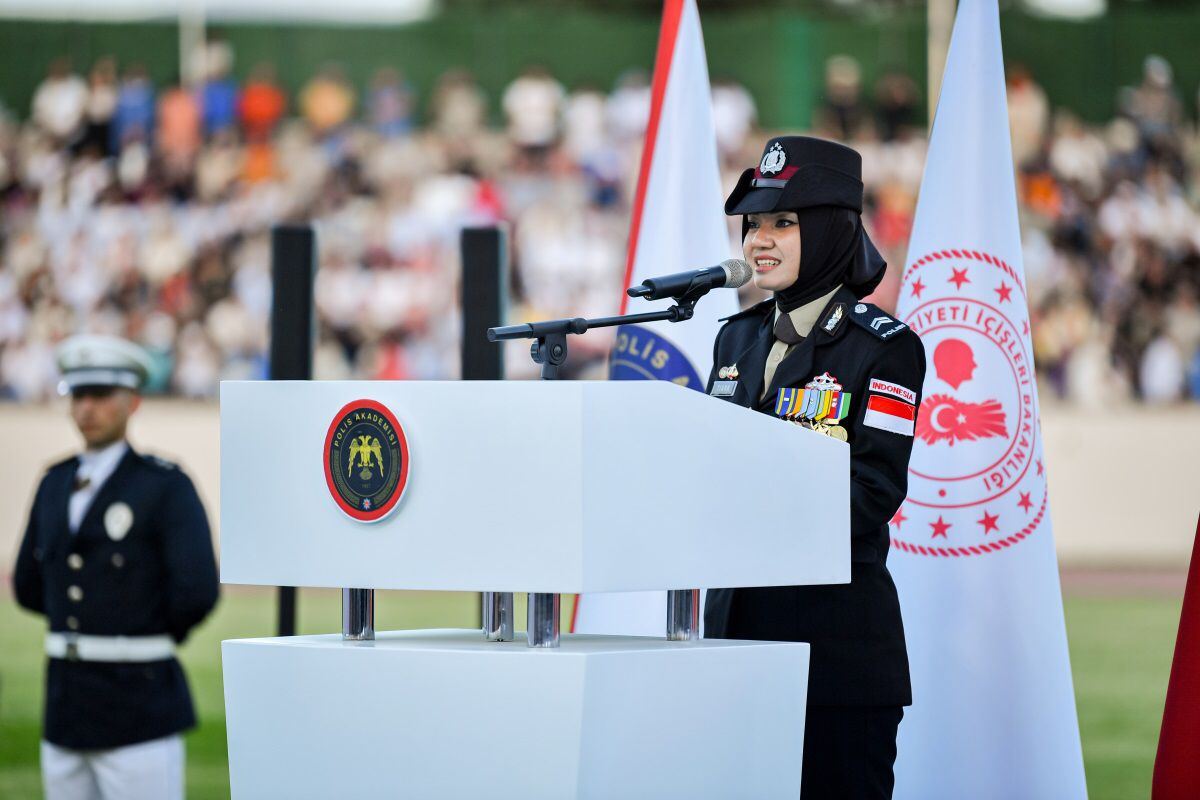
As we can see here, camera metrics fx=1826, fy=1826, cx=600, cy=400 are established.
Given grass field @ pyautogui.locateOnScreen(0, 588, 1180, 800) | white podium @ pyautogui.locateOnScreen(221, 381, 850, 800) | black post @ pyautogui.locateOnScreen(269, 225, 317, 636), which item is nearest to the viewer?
white podium @ pyautogui.locateOnScreen(221, 381, 850, 800)

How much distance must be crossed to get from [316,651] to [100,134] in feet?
47.5

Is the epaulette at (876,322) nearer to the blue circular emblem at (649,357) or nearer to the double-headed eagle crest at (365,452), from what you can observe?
the double-headed eagle crest at (365,452)

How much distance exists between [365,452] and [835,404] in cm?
95

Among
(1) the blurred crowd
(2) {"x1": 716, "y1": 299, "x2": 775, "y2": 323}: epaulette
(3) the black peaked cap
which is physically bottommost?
(2) {"x1": 716, "y1": 299, "x2": 775, "y2": 323}: epaulette

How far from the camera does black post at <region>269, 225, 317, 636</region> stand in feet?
16.4

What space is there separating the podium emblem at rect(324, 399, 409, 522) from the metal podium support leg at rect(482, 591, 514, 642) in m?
0.30

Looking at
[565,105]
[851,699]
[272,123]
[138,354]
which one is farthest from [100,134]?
[851,699]

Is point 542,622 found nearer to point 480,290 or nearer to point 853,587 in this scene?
point 853,587

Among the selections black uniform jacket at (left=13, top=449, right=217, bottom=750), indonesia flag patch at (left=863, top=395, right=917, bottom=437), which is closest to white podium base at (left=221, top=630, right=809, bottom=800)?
indonesia flag patch at (left=863, top=395, right=917, bottom=437)

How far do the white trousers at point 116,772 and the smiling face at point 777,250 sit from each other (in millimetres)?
2800

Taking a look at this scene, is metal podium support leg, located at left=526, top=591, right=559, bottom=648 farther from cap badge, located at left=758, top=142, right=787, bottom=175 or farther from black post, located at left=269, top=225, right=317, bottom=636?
black post, located at left=269, top=225, right=317, bottom=636

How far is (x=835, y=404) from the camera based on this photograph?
336 cm

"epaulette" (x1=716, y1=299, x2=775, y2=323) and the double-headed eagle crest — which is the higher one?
"epaulette" (x1=716, y1=299, x2=775, y2=323)

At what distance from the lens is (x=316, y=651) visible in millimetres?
2895
